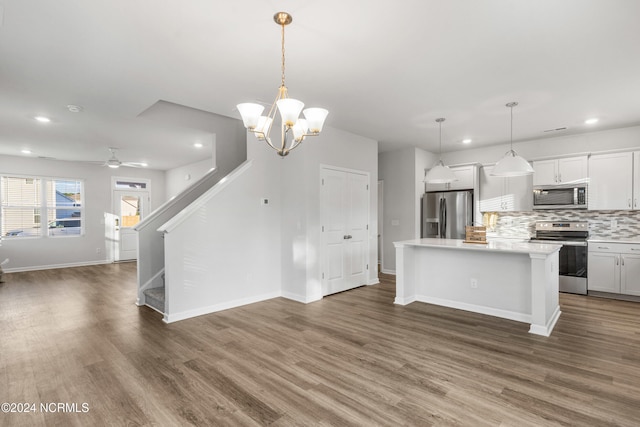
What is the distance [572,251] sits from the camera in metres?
5.21

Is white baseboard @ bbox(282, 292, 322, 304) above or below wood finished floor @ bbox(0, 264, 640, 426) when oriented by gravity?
above

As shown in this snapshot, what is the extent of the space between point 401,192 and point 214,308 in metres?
4.23

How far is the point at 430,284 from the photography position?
15.2ft

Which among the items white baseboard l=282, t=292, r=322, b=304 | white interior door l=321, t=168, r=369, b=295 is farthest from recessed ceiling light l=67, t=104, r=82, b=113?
white baseboard l=282, t=292, r=322, b=304

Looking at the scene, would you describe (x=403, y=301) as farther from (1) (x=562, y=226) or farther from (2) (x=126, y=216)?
(2) (x=126, y=216)

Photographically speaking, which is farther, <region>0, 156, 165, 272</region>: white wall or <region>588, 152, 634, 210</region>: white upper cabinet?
<region>0, 156, 165, 272</region>: white wall

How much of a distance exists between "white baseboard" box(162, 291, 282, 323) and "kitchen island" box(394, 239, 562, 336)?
1.93 meters

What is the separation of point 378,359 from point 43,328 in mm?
3772

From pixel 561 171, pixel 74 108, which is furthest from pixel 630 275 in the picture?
pixel 74 108

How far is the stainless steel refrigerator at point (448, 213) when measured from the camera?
6.17m

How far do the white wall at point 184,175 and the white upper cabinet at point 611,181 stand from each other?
25.3 feet

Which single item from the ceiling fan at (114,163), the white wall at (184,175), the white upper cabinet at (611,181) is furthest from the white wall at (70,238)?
the white upper cabinet at (611,181)

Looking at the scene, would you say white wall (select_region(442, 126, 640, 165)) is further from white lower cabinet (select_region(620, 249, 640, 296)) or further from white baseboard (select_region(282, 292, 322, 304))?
white baseboard (select_region(282, 292, 322, 304))

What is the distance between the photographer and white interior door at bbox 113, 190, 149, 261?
8.99 metres
